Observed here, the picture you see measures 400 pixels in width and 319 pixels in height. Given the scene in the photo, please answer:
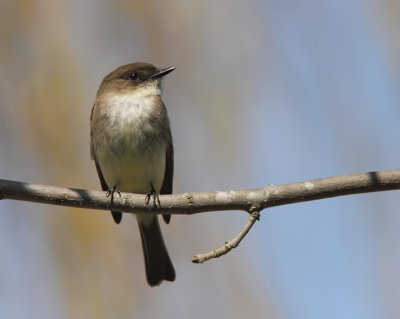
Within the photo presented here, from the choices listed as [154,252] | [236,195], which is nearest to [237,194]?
[236,195]

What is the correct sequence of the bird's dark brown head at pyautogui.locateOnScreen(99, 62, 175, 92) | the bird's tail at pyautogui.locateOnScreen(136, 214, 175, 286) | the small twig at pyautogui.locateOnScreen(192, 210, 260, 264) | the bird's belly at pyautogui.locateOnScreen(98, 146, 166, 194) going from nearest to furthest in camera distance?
the small twig at pyautogui.locateOnScreen(192, 210, 260, 264) → the bird's belly at pyautogui.locateOnScreen(98, 146, 166, 194) → the bird's tail at pyautogui.locateOnScreen(136, 214, 175, 286) → the bird's dark brown head at pyautogui.locateOnScreen(99, 62, 175, 92)

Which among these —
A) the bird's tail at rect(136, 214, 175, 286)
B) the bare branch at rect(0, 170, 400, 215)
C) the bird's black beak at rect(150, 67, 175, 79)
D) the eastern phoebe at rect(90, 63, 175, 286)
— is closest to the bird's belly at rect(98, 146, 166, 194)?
the eastern phoebe at rect(90, 63, 175, 286)

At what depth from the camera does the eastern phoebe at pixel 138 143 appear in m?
4.29

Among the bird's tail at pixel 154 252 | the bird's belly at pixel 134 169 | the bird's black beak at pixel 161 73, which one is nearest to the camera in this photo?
the bird's belly at pixel 134 169

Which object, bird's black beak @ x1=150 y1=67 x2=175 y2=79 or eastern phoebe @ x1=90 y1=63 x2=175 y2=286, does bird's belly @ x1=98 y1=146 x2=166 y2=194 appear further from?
bird's black beak @ x1=150 y1=67 x2=175 y2=79

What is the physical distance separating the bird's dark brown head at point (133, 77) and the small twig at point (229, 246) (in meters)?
2.19

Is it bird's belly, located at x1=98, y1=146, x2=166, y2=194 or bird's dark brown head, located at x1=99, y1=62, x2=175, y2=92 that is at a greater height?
bird's dark brown head, located at x1=99, y1=62, x2=175, y2=92

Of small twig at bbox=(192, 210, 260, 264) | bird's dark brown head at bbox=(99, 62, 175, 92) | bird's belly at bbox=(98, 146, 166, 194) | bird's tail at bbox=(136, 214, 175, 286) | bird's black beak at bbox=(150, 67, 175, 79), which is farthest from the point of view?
bird's dark brown head at bbox=(99, 62, 175, 92)

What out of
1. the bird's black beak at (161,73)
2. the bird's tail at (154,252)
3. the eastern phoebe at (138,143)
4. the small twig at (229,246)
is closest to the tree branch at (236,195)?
the small twig at (229,246)

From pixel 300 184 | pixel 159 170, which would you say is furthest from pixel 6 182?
pixel 159 170

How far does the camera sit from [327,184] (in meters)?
2.81

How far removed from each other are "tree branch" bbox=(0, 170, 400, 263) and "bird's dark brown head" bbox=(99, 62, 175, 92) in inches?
74.6

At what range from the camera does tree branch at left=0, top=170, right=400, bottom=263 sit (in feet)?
9.05

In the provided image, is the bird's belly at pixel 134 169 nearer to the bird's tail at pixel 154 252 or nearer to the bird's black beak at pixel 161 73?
the bird's tail at pixel 154 252
